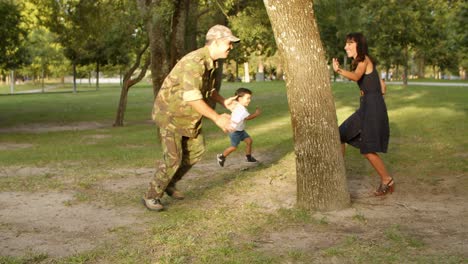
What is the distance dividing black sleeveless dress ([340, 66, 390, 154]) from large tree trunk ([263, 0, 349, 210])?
79cm

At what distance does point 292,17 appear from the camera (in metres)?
6.41

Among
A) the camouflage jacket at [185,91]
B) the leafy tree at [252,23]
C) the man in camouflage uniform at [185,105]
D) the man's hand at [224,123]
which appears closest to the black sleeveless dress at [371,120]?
the man in camouflage uniform at [185,105]

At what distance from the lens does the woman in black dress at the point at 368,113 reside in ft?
23.4

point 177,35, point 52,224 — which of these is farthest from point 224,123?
point 177,35

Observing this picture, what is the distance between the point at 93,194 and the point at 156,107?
198 cm

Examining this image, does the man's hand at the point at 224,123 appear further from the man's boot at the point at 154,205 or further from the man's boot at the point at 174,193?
the man's boot at the point at 174,193

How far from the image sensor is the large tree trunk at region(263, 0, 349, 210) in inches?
254

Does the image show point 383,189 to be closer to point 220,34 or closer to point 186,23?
point 220,34

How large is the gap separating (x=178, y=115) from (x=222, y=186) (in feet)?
6.70

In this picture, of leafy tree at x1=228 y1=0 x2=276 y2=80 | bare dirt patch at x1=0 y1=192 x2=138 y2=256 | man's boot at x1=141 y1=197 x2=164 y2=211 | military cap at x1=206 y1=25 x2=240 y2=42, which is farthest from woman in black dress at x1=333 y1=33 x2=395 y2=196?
leafy tree at x1=228 y1=0 x2=276 y2=80

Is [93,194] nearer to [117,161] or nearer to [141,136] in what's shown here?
[117,161]

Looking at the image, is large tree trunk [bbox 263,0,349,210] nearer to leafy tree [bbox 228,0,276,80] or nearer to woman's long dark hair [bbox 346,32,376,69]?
woman's long dark hair [bbox 346,32,376,69]

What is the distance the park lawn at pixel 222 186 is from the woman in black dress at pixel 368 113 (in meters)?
0.92

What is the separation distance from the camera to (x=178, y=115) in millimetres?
6480
